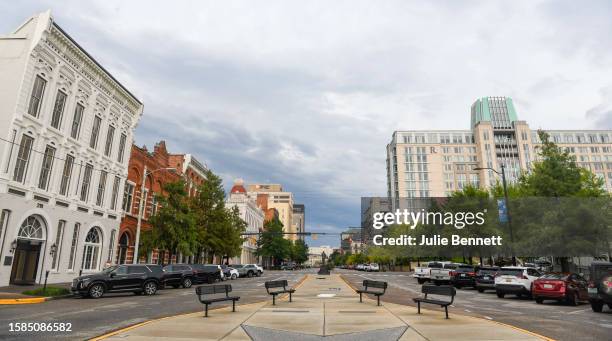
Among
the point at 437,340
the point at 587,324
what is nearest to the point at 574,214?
the point at 587,324

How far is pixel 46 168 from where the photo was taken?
27859mm

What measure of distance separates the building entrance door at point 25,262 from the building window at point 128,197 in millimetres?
12285

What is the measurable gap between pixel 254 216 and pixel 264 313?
8924 cm

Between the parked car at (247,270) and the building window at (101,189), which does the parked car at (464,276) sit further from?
the building window at (101,189)

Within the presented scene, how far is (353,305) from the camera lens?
16.0m

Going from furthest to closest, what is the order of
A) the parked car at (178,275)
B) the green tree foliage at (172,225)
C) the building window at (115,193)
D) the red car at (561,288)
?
the building window at (115,193), the green tree foliage at (172,225), the parked car at (178,275), the red car at (561,288)

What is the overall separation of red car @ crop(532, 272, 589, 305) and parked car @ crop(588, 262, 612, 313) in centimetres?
208

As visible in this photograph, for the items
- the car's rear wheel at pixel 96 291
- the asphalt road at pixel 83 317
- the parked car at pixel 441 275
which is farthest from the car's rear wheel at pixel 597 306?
the car's rear wheel at pixel 96 291

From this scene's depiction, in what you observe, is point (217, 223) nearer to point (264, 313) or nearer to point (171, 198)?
point (171, 198)

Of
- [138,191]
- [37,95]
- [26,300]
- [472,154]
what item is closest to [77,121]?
[37,95]

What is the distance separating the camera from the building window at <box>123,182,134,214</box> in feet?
130

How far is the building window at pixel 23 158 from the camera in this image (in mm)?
25163

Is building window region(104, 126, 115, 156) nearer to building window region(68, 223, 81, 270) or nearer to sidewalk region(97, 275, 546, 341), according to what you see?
building window region(68, 223, 81, 270)

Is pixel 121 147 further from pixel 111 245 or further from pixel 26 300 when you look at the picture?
pixel 26 300
